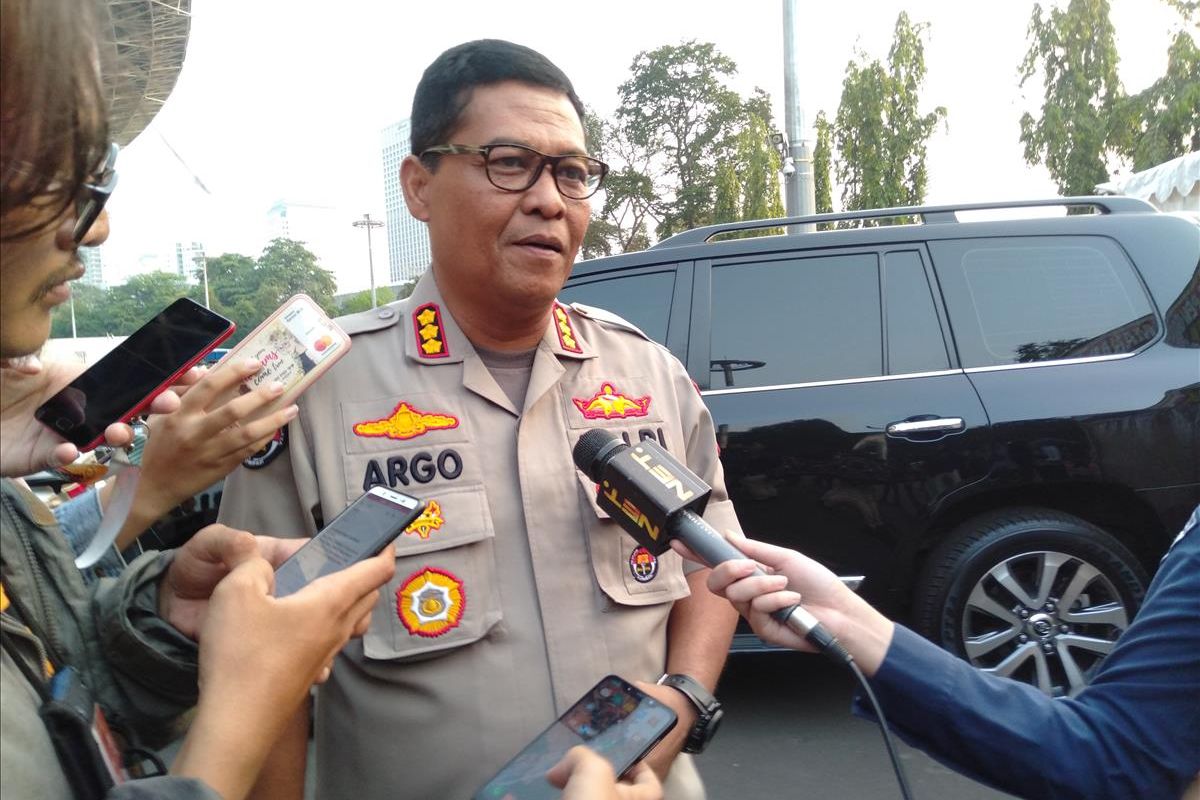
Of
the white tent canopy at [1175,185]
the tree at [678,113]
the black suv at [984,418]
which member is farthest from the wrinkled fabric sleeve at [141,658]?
the tree at [678,113]

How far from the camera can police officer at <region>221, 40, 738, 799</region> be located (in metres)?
1.51

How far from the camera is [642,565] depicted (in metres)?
1.64

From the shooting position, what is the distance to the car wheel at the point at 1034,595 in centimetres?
344

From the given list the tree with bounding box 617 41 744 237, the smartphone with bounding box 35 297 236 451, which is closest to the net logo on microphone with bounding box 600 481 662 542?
the smartphone with bounding box 35 297 236 451

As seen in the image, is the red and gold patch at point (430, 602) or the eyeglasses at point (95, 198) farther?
the red and gold patch at point (430, 602)

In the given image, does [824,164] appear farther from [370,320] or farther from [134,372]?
[134,372]

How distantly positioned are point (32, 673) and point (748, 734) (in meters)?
3.13

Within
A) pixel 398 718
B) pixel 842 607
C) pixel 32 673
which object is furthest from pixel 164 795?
pixel 842 607

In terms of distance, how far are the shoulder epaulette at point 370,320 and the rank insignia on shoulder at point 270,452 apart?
0.24 m

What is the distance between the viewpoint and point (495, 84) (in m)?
1.67

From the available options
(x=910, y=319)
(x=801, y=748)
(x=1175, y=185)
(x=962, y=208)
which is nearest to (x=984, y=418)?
(x=910, y=319)

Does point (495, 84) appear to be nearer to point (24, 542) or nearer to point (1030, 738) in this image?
point (24, 542)

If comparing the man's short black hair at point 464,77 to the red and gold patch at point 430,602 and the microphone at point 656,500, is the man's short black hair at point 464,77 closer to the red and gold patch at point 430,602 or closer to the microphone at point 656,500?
the microphone at point 656,500

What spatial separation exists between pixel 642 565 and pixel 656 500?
28cm
